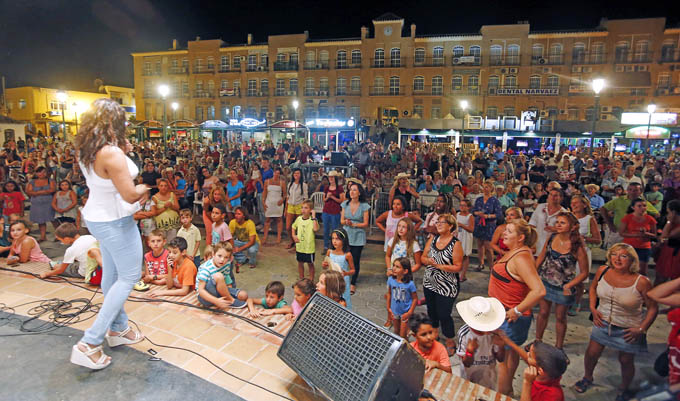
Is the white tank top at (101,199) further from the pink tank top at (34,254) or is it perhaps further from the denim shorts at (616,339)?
the denim shorts at (616,339)

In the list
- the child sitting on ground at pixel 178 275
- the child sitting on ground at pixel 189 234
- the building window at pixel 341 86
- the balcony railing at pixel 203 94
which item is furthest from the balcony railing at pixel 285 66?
the child sitting on ground at pixel 178 275

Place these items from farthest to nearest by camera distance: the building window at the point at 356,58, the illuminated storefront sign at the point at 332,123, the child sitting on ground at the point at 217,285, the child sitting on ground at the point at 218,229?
the building window at the point at 356,58 < the illuminated storefront sign at the point at 332,123 < the child sitting on ground at the point at 218,229 < the child sitting on ground at the point at 217,285

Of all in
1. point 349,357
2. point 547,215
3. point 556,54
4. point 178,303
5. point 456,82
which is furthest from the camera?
point 456,82

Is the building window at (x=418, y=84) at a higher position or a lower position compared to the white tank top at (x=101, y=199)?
higher

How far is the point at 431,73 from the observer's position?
38.5 metres

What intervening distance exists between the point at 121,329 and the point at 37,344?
2.16 ft

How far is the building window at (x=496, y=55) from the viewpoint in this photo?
3719 cm

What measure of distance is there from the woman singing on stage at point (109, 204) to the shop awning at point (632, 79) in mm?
42416

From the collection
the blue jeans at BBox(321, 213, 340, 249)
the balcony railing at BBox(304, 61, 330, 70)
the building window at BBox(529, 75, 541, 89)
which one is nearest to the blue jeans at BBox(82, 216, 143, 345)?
the blue jeans at BBox(321, 213, 340, 249)

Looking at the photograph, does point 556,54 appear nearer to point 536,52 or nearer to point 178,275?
point 536,52

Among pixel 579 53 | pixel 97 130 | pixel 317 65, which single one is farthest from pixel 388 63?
pixel 97 130

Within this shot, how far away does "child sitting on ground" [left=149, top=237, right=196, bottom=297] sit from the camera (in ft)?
15.0

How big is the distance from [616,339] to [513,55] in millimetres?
39162

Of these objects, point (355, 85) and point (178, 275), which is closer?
point (178, 275)
